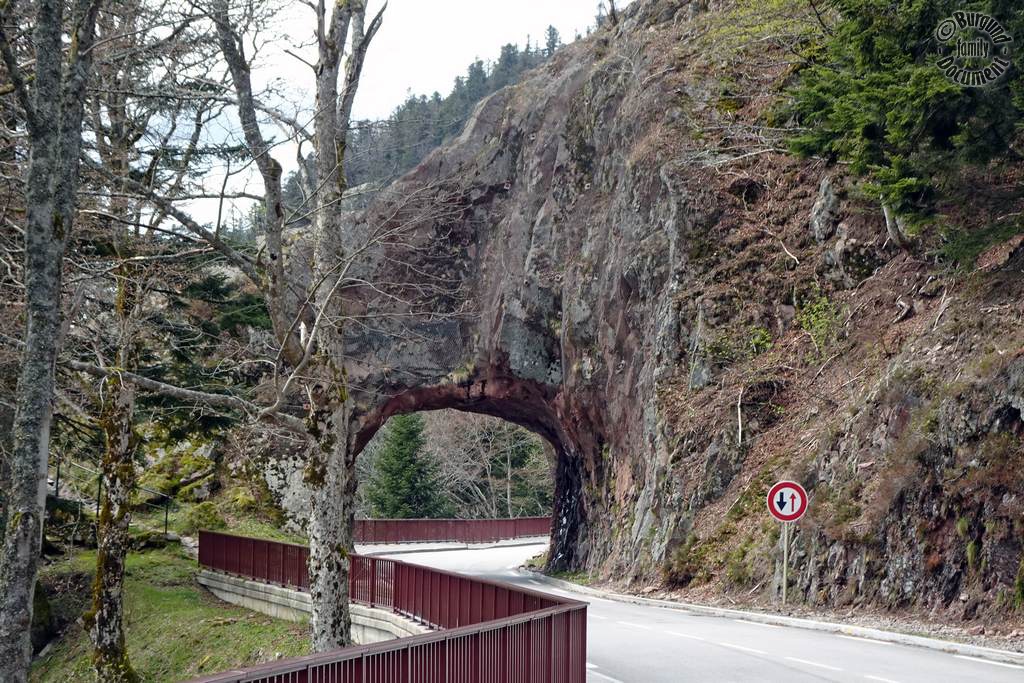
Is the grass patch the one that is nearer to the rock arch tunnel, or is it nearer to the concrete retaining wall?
the concrete retaining wall

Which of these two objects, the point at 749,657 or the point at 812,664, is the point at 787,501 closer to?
the point at 749,657

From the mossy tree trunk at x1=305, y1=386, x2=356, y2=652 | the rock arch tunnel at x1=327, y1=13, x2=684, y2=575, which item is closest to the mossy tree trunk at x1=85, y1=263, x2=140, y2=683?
the mossy tree trunk at x1=305, y1=386, x2=356, y2=652

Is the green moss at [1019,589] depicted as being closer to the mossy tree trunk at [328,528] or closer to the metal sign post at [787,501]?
the metal sign post at [787,501]

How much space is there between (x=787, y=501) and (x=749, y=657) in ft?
15.4

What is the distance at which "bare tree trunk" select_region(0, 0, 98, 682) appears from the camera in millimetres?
7707

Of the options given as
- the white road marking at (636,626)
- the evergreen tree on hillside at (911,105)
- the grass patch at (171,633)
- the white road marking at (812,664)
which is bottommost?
the grass patch at (171,633)

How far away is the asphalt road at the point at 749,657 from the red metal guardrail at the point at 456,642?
131 cm

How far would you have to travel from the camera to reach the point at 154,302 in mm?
21016

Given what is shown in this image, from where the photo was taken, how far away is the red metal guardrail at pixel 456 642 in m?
6.04

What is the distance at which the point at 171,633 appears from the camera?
20.8 meters

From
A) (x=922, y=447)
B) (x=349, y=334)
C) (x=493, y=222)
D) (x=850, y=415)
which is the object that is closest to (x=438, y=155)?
(x=493, y=222)

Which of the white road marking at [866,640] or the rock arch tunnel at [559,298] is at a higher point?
the rock arch tunnel at [559,298]

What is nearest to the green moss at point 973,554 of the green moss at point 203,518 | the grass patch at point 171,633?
the grass patch at point 171,633

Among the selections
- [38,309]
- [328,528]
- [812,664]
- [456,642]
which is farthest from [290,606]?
[456,642]
